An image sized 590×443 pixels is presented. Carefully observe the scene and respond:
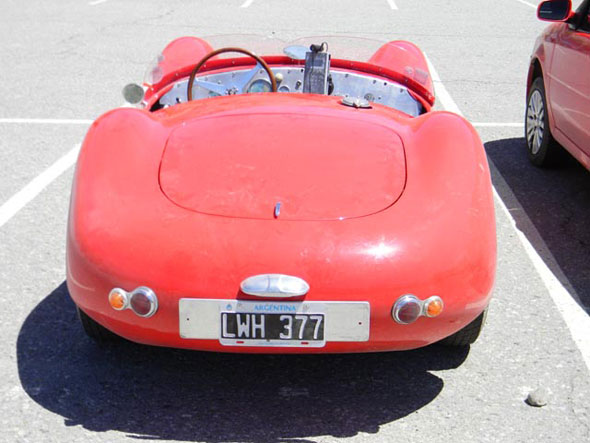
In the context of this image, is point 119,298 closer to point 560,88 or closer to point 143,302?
point 143,302

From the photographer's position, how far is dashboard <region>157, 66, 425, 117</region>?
4434mm

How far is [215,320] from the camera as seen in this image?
9.47 feet

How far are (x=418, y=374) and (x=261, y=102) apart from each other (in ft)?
4.49

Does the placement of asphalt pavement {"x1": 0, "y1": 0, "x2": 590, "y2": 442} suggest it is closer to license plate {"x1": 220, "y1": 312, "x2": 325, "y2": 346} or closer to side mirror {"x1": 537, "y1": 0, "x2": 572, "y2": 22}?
license plate {"x1": 220, "y1": 312, "x2": 325, "y2": 346}

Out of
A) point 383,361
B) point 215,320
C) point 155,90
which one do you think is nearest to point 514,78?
point 155,90

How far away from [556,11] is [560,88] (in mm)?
488

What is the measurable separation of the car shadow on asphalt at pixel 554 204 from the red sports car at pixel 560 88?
0.16 metres

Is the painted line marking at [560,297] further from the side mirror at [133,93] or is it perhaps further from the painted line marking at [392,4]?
the painted line marking at [392,4]

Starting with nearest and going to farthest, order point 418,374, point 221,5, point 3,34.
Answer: point 418,374 → point 3,34 → point 221,5

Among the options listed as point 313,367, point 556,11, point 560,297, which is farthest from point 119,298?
point 556,11

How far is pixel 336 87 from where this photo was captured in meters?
4.46

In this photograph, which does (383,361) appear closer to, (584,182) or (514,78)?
(584,182)

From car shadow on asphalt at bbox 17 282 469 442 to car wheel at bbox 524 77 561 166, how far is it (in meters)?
2.78

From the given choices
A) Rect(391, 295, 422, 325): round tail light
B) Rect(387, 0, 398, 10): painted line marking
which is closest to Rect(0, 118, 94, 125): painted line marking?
Rect(391, 295, 422, 325): round tail light
